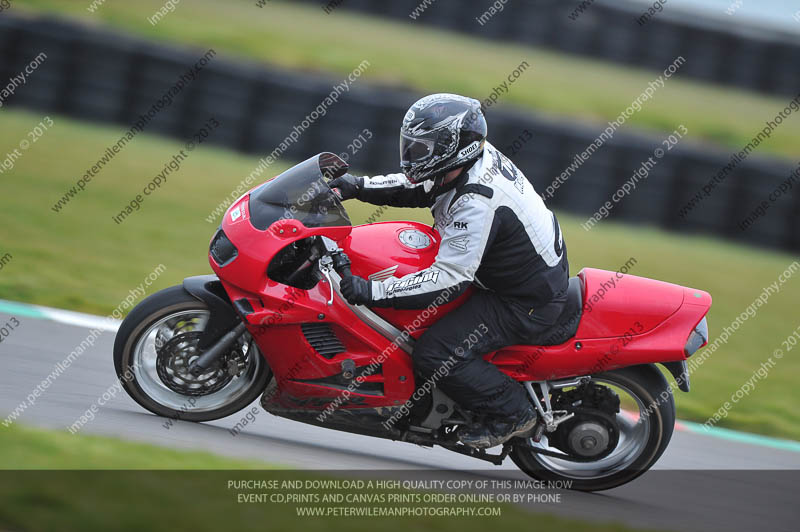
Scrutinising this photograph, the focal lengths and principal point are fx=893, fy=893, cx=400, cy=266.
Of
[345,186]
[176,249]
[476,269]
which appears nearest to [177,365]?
[345,186]

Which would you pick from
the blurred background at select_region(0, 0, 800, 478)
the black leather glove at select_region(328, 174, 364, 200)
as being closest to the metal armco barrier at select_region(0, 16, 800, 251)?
the blurred background at select_region(0, 0, 800, 478)

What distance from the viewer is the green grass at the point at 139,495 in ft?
10.7

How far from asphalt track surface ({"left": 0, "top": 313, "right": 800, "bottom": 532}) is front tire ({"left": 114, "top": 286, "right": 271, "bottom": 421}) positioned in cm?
12

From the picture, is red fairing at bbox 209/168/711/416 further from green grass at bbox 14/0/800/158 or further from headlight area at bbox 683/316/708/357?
green grass at bbox 14/0/800/158

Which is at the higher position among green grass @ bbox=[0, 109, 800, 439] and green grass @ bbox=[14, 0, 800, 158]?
green grass @ bbox=[0, 109, 800, 439]

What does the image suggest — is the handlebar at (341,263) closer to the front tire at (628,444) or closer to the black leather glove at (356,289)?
the black leather glove at (356,289)

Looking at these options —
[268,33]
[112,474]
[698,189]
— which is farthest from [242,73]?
[112,474]

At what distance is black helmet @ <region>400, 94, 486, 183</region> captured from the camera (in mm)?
4277

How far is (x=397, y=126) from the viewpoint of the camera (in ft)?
37.5

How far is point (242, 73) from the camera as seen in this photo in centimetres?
1155

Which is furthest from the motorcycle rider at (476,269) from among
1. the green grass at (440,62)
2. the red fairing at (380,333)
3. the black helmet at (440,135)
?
the green grass at (440,62)

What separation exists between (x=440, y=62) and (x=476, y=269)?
12183 millimetres

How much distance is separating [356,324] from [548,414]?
1157 mm

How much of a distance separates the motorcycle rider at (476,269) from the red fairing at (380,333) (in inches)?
4.7
